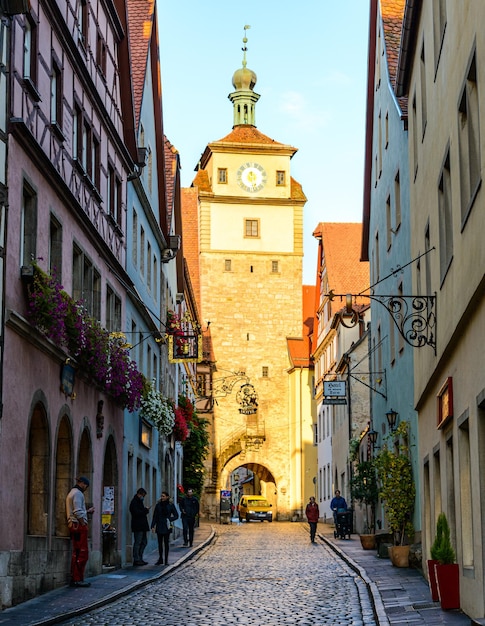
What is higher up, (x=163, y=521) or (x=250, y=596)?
(x=163, y=521)

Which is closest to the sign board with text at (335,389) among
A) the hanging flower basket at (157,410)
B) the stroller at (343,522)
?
the stroller at (343,522)

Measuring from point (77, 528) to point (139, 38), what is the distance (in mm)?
16724

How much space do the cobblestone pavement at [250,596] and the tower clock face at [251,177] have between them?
44.5 m

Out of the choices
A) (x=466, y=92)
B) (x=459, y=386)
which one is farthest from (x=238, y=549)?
(x=466, y=92)

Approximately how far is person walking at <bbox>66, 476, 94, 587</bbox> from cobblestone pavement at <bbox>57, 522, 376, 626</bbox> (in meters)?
0.97

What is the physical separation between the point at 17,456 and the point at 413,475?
1011cm

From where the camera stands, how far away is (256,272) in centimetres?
6938

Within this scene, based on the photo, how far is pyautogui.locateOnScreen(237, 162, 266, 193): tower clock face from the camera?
229ft

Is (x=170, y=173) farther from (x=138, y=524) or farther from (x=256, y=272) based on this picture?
(x=256, y=272)

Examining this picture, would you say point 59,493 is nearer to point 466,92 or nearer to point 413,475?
point 413,475

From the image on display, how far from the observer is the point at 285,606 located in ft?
49.3

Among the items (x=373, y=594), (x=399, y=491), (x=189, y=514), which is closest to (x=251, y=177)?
(x=189, y=514)

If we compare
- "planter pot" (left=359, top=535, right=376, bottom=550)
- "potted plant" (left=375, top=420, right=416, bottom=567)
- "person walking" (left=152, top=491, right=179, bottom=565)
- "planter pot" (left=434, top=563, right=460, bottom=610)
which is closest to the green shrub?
"planter pot" (left=434, top=563, right=460, bottom=610)

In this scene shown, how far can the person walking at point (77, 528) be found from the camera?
17.1 metres
